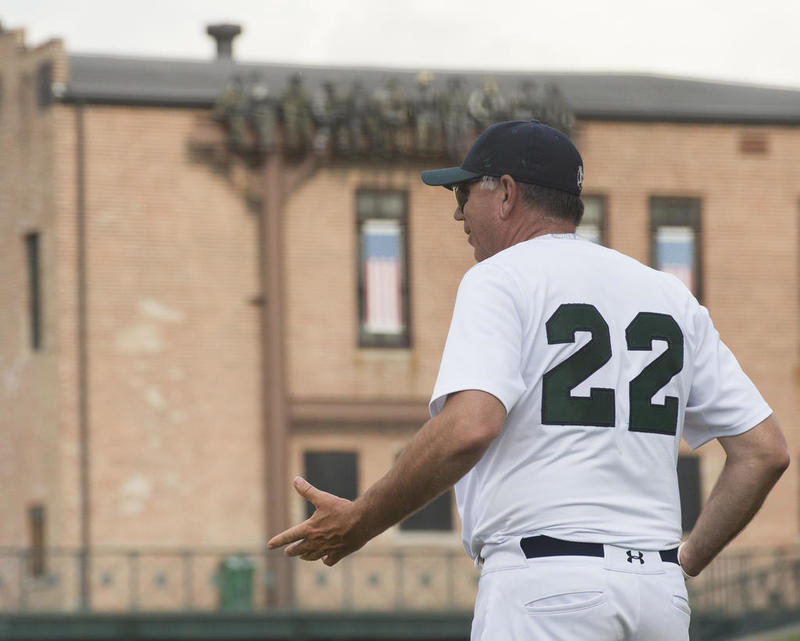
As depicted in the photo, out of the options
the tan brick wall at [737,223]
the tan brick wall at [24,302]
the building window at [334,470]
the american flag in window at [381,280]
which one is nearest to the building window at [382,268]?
the american flag in window at [381,280]

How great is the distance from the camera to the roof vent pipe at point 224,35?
35.2m

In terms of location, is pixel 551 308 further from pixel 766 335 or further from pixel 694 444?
pixel 766 335

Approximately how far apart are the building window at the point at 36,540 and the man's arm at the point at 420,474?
88.2ft

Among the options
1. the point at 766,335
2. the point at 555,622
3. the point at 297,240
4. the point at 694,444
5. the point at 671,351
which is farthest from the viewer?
the point at 766,335

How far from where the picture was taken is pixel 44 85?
30.4 metres

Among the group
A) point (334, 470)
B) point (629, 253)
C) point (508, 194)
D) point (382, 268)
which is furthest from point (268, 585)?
point (508, 194)

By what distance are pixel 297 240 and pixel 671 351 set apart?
2711 centimetres

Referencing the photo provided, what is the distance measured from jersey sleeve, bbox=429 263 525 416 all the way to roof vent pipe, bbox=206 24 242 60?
31.7 meters

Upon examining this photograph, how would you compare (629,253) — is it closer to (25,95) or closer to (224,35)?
(224,35)

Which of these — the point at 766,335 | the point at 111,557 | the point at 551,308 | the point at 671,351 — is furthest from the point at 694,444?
the point at 766,335

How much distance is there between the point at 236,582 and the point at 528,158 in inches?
1033

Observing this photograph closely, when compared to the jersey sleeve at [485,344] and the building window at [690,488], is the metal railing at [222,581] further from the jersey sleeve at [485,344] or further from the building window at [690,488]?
the jersey sleeve at [485,344]

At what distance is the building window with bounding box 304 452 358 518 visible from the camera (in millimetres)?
30844

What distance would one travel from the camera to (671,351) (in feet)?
13.6
